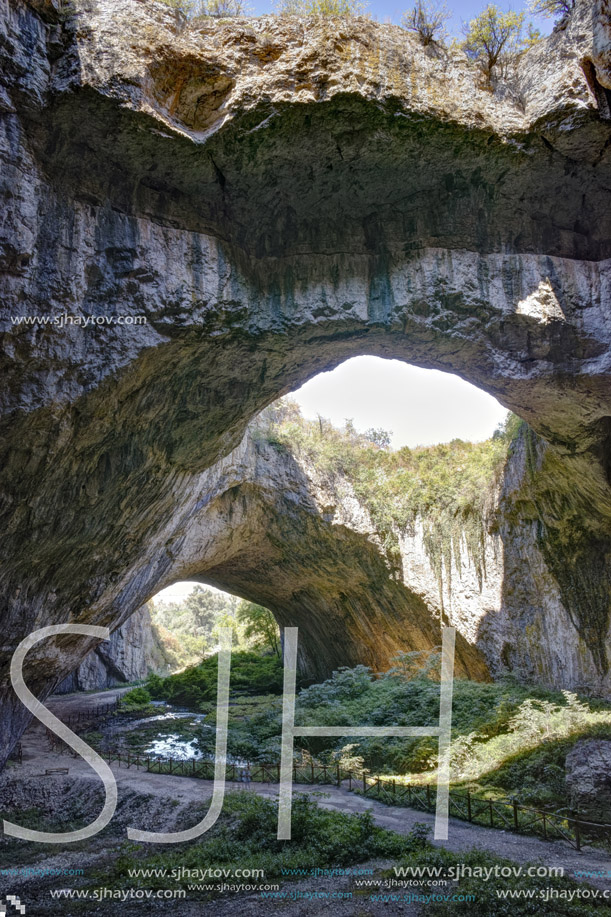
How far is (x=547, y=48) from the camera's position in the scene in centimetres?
755

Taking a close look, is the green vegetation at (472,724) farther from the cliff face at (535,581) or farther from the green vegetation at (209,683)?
the green vegetation at (209,683)

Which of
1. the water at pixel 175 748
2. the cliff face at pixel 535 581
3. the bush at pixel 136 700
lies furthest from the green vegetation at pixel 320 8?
the bush at pixel 136 700

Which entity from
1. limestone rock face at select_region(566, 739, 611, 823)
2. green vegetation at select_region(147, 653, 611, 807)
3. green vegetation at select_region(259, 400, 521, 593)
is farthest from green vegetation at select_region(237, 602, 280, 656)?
limestone rock face at select_region(566, 739, 611, 823)

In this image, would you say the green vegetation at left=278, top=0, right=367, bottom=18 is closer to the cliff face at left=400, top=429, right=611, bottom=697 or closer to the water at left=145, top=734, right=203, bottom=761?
the cliff face at left=400, top=429, right=611, bottom=697

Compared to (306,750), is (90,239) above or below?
above

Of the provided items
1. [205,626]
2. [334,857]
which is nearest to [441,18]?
[334,857]

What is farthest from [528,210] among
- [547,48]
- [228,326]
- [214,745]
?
[214,745]

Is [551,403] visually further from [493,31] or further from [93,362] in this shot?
[93,362]

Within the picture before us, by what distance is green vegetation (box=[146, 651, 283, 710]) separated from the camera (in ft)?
79.9

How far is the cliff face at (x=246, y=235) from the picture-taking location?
21.9 ft

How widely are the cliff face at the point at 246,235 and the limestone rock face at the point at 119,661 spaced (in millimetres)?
21854

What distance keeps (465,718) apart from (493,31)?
1255cm

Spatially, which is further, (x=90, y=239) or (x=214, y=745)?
(x=214, y=745)

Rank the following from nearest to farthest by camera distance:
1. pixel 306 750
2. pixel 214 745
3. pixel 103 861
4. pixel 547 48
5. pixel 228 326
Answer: pixel 547 48 < pixel 228 326 < pixel 103 861 < pixel 306 750 < pixel 214 745
